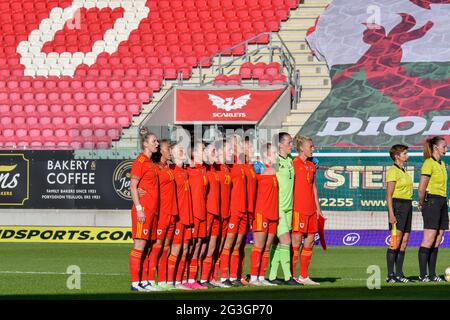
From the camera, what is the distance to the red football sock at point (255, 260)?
17.0m

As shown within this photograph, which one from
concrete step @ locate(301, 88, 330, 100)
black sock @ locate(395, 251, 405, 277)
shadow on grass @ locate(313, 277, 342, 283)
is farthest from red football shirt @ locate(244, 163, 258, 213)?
concrete step @ locate(301, 88, 330, 100)

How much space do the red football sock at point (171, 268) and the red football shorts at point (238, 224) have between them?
104 centimetres

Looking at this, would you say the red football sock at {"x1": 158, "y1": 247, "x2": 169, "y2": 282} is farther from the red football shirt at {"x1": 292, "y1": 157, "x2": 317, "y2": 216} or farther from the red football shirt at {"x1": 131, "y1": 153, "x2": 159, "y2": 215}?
the red football shirt at {"x1": 292, "y1": 157, "x2": 317, "y2": 216}

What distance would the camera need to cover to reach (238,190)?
55.7 feet

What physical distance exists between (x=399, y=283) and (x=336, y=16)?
20.9 meters

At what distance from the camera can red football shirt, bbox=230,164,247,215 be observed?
16.9 m

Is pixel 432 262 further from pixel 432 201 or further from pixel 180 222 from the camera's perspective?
pixel 180 222

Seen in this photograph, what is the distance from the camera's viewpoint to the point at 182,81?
34844 millimetres

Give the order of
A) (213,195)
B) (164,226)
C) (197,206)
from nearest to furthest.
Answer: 1. (164,226)
2. (197,206)
3. (213,195)

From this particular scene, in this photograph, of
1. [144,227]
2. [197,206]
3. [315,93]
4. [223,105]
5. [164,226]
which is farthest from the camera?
[315,93]

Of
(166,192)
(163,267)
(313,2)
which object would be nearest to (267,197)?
(166,192)

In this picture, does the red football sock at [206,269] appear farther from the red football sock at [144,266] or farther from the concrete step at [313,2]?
the concrete step at [313,2]

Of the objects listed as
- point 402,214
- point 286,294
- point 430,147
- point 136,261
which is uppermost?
point 430,147

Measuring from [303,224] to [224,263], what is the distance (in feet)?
4.21
